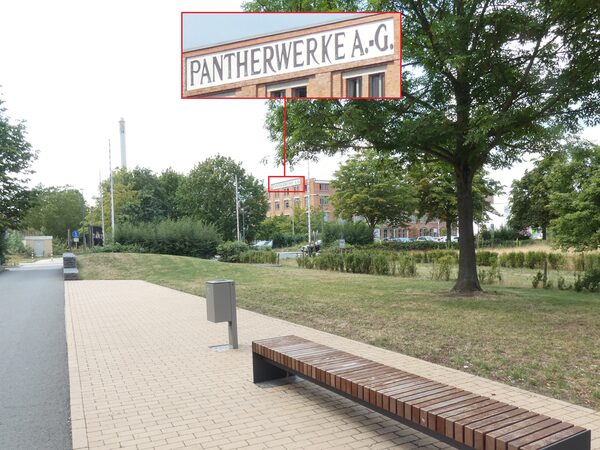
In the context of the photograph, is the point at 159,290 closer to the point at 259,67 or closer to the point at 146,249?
the point at 259,67

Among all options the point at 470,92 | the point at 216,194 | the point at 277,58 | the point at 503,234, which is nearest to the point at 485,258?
the point at 470,92

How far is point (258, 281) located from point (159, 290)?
375 cm

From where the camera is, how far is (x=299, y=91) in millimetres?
9766

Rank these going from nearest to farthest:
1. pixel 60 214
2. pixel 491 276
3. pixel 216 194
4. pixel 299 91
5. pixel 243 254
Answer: pixel 299 91
pixel 491 276
pixel 243 254
pixel 216 194
pixel 60 214

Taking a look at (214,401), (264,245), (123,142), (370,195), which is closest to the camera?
(214,401)

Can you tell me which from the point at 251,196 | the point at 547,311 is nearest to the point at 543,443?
the point at 547,311

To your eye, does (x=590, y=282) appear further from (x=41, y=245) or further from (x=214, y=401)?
(x=41, y=245)

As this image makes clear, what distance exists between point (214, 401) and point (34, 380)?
2.56 m

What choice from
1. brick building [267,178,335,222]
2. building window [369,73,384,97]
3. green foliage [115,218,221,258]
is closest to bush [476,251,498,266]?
building window [369,73,384,97]

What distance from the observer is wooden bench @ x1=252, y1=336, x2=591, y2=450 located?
2.93m

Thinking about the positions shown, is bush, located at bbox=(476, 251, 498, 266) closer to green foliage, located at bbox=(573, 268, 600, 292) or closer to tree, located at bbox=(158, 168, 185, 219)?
green foliage, located at bbox=(573, 268, 600, 292)

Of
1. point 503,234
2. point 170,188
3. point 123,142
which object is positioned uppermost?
point 123,142

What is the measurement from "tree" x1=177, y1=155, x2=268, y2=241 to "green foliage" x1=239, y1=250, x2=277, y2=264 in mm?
31888

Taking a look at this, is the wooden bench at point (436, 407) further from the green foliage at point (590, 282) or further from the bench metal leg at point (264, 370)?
the green foliage at point (590, 282)
